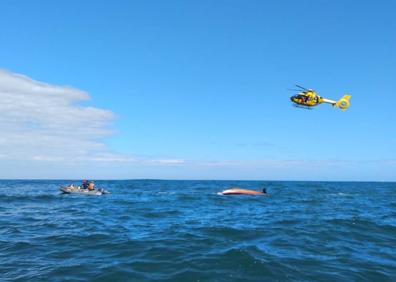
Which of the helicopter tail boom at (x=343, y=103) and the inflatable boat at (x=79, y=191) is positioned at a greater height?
the helicopter tail boom at (x=343, y=103)

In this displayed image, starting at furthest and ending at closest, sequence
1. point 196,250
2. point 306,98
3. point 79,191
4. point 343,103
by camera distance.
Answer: point 79,191, point 343,103, point 306,98, point 196,250

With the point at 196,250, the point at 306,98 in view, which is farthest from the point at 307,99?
the point at 196,250

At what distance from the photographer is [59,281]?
11.5 meters

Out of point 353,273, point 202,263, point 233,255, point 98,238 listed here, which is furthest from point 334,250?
point 98,238

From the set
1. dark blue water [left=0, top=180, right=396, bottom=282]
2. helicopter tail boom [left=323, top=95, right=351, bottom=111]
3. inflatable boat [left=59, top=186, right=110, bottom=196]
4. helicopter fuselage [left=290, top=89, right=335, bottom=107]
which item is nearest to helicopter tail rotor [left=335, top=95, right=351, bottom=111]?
helicopter tail boom [left=323, top=95, right=351, bottom=111]

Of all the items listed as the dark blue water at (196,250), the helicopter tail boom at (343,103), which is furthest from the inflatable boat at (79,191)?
the helicopter tail boom at (343,103)

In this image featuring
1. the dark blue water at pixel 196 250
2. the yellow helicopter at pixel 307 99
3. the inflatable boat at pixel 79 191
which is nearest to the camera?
the dark blue water at pixel 196 250

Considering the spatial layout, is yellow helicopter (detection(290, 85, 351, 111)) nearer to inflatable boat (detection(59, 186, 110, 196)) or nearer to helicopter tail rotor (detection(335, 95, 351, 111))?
helicopter tail rotor (detection(335, 95, 351, 111))

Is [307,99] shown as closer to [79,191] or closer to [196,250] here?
[196,250]

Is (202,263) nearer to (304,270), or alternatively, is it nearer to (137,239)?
(304,270)

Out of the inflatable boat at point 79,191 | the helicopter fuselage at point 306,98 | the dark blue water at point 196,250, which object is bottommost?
the dark blue water at point 196,250

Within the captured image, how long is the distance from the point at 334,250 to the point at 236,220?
10.5 metres

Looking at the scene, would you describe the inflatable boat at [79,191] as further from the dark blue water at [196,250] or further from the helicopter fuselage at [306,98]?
the helicopter fuselage at [306,98]

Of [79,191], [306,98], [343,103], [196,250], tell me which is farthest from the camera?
[79,191]
